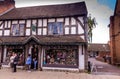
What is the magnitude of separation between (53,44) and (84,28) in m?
3.68

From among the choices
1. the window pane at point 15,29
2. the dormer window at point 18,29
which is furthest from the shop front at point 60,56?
the window pane at point 15,29

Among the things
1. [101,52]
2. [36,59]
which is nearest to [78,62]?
[36,59]

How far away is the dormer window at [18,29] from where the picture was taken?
19.3 meters

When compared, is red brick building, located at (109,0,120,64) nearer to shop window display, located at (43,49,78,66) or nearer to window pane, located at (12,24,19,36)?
shop window display, located at (43,49,78,66)

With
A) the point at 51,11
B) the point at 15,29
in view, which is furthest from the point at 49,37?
the point at 15,29

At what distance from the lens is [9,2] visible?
2378 centimetres

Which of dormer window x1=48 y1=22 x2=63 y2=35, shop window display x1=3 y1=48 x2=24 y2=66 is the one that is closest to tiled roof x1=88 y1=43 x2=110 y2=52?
dormer window x1=48 y1=22 x2=63 y2=35

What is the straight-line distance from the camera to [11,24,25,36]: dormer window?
761 inches

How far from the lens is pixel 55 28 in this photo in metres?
18.2

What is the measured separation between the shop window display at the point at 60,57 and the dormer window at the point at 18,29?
4123 millimetres

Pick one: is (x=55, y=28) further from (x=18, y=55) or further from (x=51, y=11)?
(x=18, y=55)

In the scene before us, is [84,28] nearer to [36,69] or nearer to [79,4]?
[79,4]

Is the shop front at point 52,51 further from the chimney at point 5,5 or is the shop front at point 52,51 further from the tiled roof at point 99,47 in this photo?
the tiled roof at point 99,47

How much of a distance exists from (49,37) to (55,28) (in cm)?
121
